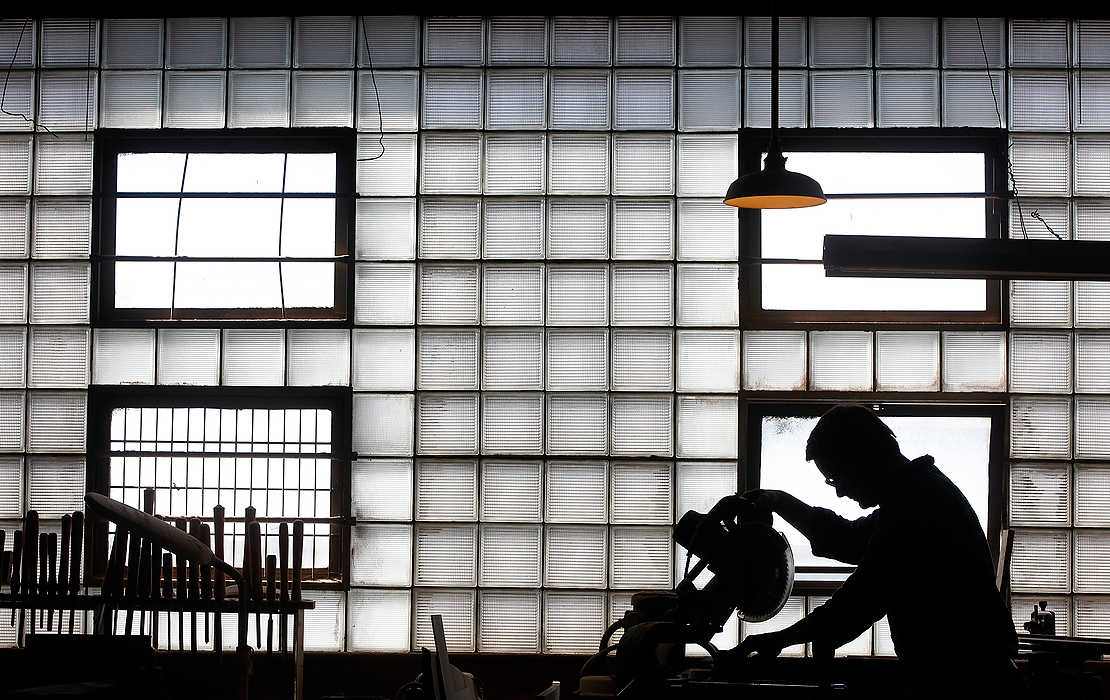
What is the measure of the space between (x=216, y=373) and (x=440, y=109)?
1.39m

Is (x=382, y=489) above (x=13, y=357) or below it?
below

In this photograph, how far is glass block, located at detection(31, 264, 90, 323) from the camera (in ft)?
14.7

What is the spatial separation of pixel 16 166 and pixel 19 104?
0.26 metres

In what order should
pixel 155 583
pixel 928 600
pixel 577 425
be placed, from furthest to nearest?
pixel 577 425
pixel 155 583
pixel 928 600

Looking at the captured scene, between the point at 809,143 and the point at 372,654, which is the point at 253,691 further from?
the point at 809,143

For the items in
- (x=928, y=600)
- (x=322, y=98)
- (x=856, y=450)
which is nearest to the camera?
(x=928, y=600)

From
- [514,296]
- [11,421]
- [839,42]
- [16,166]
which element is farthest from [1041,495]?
[16,166]

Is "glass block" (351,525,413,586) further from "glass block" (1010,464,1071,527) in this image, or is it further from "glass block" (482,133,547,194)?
"glass block" (1010,464,1071,527)

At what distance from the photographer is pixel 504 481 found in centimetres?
437

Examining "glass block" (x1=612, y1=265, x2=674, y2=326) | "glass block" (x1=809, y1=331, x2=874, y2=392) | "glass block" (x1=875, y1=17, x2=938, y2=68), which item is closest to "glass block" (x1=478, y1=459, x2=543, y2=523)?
"glass block" (x1=612, y1=265, x2=674, y2=326)

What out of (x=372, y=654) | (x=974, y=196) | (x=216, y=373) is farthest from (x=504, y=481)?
(x=974, y=196)

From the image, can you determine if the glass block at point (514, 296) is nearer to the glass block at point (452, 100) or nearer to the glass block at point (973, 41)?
the glass block at point (452, 100)

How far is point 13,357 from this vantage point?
4.48 metres

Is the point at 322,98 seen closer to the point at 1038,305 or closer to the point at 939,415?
the point at 939,415
